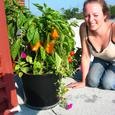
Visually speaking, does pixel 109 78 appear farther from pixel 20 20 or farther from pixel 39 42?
pixel 20 20

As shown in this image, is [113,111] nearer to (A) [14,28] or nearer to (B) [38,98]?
(B) [38,98]

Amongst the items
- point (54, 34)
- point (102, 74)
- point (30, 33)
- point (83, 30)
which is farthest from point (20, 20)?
point (102, 74)

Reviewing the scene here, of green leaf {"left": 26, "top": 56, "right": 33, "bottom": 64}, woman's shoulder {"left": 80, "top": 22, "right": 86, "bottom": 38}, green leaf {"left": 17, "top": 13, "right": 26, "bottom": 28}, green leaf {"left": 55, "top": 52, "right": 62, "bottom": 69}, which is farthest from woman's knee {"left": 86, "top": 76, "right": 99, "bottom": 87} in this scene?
green leaf {"left": 17, "top": 13, "right": 26, "bottom": 28}

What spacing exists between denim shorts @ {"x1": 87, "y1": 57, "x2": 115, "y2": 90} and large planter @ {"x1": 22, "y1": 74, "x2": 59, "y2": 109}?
2.36 ft

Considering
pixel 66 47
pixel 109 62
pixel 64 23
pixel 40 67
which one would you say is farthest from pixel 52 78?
pixel 109 62

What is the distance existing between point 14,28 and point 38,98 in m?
0.73

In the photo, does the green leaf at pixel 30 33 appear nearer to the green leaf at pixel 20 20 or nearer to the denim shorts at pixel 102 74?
the green leaf at pixel 20 20

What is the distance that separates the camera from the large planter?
2900 mm

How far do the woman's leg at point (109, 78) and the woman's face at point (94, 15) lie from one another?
24.0 inches

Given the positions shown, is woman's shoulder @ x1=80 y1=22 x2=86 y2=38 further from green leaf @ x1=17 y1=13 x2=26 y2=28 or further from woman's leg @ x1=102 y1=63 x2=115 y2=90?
green leaf @ x1=17 y1=13 x2=26 y2=28

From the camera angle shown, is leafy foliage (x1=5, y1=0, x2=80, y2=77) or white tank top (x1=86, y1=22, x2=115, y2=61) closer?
leafy foliage (x1=5, y1=0, x2=80, y2=77)

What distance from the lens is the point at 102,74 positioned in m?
3.75

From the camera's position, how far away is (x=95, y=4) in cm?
329

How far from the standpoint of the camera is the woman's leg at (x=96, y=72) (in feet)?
11.8
